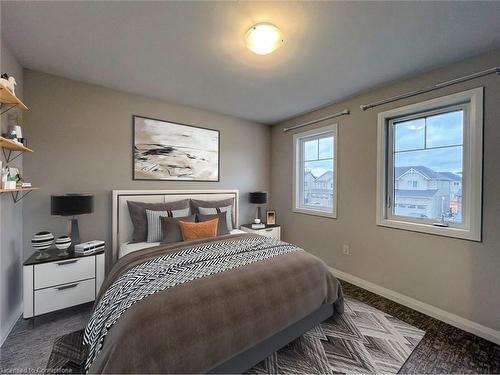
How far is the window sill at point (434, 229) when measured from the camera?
1919 mm

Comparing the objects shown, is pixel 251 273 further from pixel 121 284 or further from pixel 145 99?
pixel 145 99

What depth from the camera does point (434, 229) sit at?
2.13 meters

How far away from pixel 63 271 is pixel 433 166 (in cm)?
388

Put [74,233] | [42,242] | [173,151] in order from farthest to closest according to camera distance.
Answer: [173,151]
[74,233]
[42,242]

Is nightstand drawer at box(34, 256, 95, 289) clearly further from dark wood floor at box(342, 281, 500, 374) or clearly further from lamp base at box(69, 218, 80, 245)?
dark wood floor at box(342, 281, 500, 374)

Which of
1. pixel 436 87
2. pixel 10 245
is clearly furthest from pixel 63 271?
pixel 436 87

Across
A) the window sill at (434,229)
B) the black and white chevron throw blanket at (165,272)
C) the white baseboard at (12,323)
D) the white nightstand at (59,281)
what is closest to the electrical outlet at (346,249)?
the window sill at (434,229)

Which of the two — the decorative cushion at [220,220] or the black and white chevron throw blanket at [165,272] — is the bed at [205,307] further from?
the decorative cushion at [220,220]

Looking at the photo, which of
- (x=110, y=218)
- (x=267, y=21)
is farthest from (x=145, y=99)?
(x=267, y=21)

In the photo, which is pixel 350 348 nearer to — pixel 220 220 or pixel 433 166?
pixel 220 220

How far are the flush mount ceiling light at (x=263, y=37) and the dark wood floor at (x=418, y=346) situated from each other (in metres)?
2.61

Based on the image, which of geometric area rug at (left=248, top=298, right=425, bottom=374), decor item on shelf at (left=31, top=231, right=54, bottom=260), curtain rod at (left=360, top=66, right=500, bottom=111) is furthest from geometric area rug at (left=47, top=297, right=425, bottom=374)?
curtain rod at (left=360, top=66, right=500, bottom=111)

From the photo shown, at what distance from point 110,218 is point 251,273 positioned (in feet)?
6.71

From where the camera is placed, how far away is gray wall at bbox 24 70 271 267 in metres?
2.22
